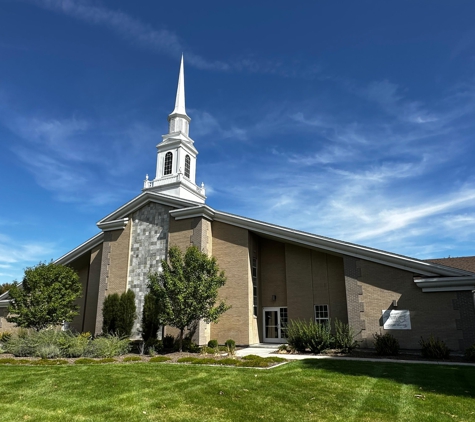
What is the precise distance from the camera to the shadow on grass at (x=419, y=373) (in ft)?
29.6

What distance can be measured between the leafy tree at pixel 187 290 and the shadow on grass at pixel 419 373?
245 inches

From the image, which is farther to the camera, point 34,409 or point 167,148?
point 167,148

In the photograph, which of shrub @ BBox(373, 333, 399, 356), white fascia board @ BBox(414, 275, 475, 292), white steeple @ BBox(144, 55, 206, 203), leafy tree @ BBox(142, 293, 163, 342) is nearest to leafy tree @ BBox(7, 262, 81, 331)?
leafy tree @ BBox(142, 293, 163, 342)

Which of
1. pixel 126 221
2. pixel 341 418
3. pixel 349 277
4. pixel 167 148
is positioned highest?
pixel 167 148

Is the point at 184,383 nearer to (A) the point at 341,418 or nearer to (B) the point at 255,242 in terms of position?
(A) the point at 341,418

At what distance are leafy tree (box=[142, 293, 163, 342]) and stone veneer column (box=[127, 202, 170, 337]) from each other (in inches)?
106

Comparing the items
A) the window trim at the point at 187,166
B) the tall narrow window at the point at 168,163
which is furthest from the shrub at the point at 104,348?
the window trim at the point at 187,166

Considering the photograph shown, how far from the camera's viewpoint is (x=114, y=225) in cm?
2617

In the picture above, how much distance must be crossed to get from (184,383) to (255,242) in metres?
15.0

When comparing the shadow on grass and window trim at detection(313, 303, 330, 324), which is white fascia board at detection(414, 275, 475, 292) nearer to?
window trim at detection(313, 303, 330, 324)

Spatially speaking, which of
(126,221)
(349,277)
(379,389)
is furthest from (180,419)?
(126,221)

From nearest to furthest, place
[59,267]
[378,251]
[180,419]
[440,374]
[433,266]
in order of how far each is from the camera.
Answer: [180,419] → [440,374] → [433,266] → [378,251] → [59,267]

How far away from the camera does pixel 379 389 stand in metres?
8.76

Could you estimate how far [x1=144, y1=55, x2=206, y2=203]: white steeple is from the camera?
2942 cm
